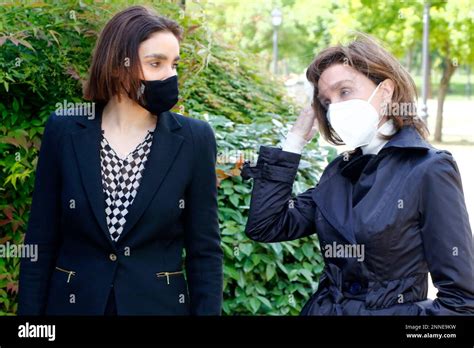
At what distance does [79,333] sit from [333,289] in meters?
0.85

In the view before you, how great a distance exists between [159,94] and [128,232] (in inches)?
19.9

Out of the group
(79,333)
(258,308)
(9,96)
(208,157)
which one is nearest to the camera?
(79,333)

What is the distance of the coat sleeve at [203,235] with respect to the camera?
9.70 ft

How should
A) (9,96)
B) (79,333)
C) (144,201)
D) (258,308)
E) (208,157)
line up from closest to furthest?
(79,333), (144,201), (208,157), (9,96), (258,308)

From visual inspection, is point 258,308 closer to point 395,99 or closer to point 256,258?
point 256,258

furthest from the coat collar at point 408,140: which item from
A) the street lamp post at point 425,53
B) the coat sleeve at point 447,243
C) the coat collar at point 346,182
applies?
the street lamp post at point 425,53

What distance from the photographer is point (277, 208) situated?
10.0 ft

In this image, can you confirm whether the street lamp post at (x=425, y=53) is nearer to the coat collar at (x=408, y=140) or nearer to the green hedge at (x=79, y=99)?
the green hedge at (x=79, y=99)

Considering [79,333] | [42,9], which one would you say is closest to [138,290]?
[79,333]

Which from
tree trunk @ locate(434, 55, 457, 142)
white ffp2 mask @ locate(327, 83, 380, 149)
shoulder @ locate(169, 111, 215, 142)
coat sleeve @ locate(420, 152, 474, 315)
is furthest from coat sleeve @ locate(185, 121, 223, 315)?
tree trunk @ locate(434, 55, 457, 142)

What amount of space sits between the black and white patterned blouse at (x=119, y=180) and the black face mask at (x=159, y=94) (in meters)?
0.15

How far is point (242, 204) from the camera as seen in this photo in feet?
16.2

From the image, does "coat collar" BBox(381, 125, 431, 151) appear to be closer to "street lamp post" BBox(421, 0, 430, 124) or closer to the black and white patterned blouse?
the black and white patterned blouse

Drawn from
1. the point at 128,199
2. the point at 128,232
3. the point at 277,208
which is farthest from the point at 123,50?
the point at 277,208
